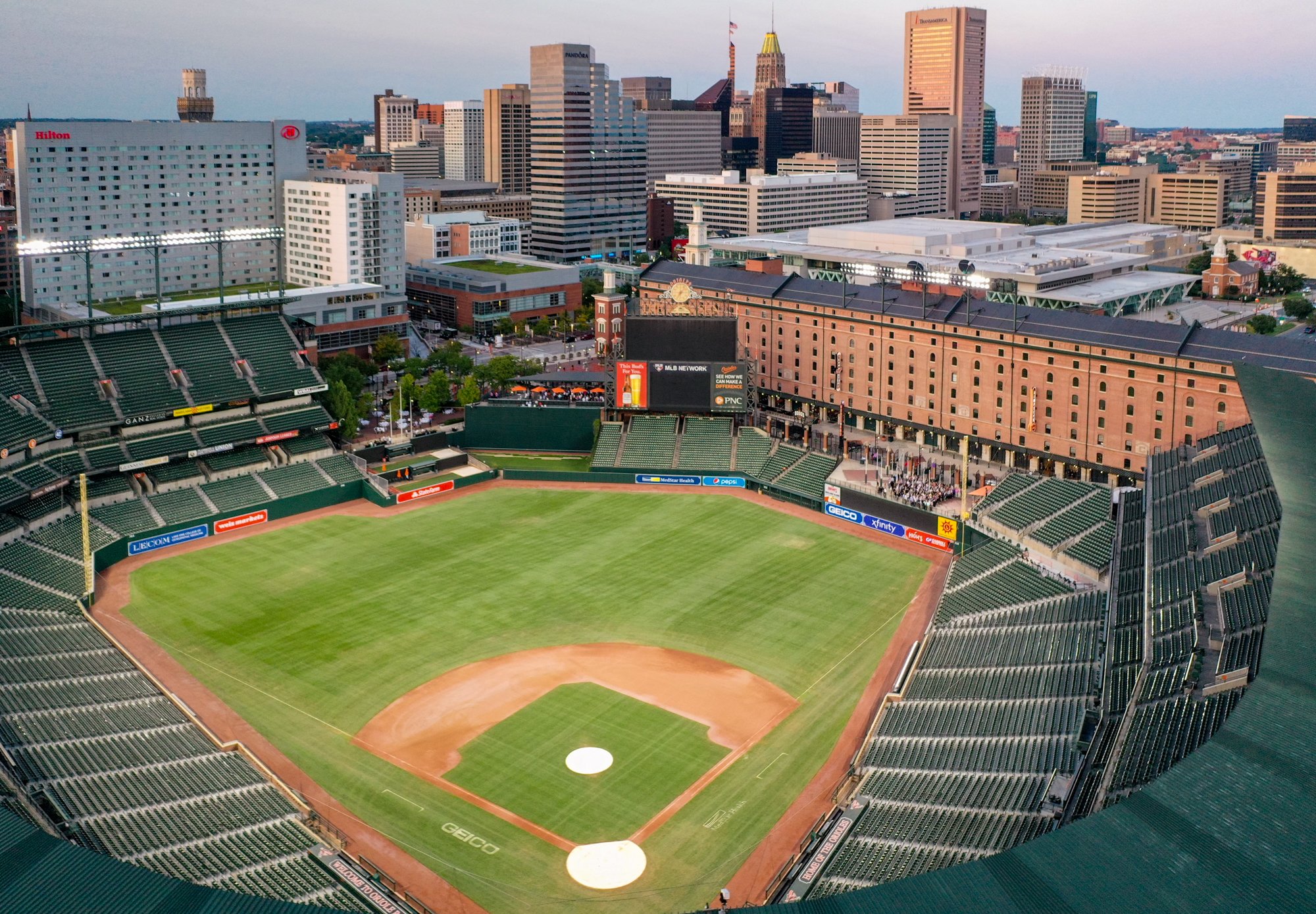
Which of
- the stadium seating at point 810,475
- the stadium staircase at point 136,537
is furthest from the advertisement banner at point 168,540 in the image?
the stadium seating at point 810,475

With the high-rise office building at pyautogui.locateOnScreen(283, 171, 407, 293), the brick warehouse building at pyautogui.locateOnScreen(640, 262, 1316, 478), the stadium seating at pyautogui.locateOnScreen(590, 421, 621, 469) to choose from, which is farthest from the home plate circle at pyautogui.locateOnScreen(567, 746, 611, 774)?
the high-rise office building at pyautogui.locateOnScreen(283, 171, 407, 293)

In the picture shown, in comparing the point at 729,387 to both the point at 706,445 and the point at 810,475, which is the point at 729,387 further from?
the point at 810,475

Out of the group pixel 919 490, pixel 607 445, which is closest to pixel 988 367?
pixel 919 490

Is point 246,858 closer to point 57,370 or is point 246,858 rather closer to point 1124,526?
point 1124,526

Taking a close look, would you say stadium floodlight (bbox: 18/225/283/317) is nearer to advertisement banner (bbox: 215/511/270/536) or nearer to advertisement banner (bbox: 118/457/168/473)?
advertisement banner (bbox: 118/457/168/473)

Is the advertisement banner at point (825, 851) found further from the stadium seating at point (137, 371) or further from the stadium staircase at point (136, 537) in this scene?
the stadium seating at point (137, 371)

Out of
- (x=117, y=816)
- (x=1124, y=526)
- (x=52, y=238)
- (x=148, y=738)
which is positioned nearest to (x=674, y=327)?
(x=1124, y=526)
